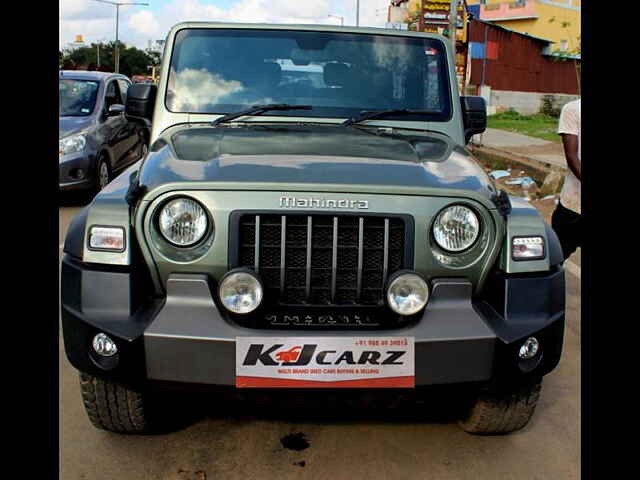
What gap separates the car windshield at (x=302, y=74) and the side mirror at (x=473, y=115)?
0.13 metres

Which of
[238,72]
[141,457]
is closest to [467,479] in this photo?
[141,457]

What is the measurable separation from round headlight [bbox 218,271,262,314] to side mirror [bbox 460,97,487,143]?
Result: 6.38 ft

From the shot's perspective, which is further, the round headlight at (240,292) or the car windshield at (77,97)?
the car windshield at (77,97)

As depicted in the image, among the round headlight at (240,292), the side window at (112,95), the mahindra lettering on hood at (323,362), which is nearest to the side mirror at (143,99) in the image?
the round headlight at (240,292)

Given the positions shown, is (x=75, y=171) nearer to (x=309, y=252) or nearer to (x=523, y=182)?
(x=523, y=182)

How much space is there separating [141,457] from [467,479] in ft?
4.22

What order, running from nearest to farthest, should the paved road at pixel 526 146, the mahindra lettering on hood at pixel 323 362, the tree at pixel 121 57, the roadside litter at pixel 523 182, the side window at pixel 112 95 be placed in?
1. the mahindra lettering on hood at pixel 323 362
2. the side window at pixel 112 95
3. the roadside litter at pixel 523 182
4. the paved road at pixel 526 146
5. the tree at pixel 121 57

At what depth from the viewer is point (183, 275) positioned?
9.23ft

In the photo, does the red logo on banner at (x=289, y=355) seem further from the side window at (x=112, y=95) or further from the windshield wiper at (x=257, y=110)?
the side window at (x=112, y=95)

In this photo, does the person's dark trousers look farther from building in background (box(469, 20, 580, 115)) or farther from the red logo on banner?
building in background (box(469, 20, 580, 115))

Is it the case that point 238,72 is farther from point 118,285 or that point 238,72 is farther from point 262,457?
point 262,457

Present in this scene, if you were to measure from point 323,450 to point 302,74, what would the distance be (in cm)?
196

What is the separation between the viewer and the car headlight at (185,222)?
2861 millimetres
